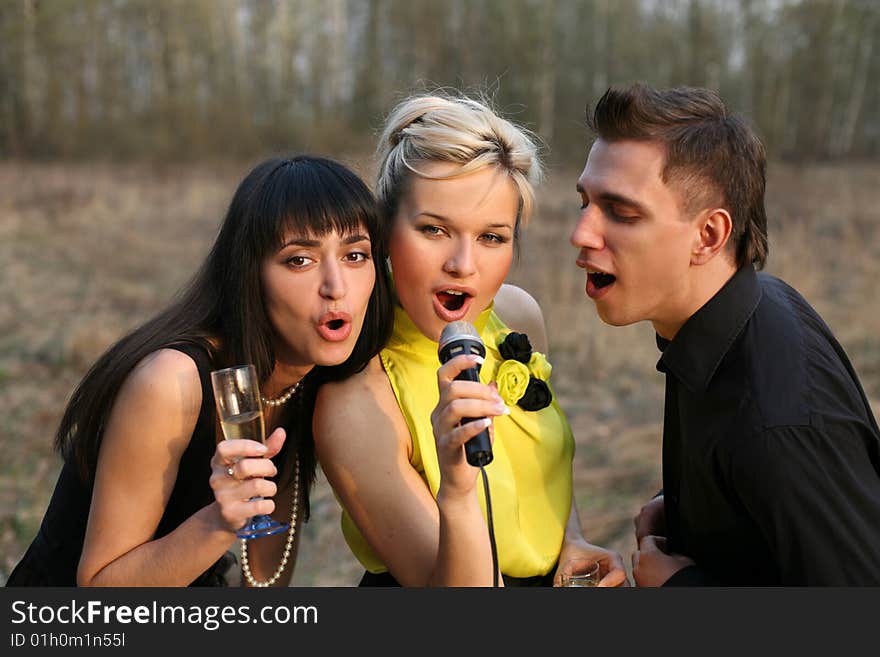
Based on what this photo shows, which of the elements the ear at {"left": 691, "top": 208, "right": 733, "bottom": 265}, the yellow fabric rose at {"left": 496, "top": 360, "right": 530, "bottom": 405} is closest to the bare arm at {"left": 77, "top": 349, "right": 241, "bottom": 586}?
the yellow fabric rose at {"left": 496, "top": 360, "right": 530, "bottom": 405}

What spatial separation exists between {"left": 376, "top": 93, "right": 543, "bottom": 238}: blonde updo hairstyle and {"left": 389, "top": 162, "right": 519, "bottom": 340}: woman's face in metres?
0.04

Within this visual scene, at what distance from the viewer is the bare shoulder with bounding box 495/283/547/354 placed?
4.12 meters

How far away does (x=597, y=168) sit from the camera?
10.9 feet

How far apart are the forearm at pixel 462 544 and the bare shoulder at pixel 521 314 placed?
133 cm

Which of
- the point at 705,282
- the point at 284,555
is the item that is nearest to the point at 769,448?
the point at 705,282

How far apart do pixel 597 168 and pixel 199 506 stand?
1.79 m

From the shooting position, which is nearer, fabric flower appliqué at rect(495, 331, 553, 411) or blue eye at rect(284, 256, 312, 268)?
blue eye at rect(284, 256, 312, 268)

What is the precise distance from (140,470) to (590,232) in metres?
1.67

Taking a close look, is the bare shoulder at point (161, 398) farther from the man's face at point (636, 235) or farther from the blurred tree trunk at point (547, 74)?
the blurred tree trunk at point (547, 74)

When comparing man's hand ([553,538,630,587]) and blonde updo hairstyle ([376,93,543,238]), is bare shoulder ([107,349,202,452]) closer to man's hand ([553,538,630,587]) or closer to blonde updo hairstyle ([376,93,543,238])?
blonde updo hairstyle ([376,93,543,238])

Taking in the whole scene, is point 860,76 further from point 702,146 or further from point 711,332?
point 711,332

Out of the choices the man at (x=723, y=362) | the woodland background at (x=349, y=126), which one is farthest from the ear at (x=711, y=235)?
the woodland background at (x=349, y=126)

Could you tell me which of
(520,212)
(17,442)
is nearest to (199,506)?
(520,212)

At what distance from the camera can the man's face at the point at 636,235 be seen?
3.21m
